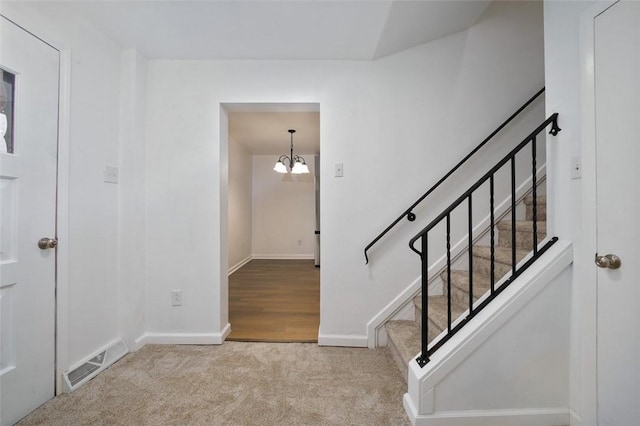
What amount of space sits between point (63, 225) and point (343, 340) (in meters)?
2.07

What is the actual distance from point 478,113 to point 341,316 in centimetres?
201

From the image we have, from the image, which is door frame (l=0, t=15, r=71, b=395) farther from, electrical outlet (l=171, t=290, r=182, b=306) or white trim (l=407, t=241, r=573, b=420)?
white trim (l=407, t=241, r=573, b=420)

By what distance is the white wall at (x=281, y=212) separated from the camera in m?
6.34

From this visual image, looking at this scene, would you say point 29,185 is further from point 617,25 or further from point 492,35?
point 492,35

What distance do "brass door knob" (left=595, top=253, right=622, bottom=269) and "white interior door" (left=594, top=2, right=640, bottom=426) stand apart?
2 centimetres

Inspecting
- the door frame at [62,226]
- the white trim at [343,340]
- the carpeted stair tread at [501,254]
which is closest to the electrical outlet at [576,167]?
the carpeted stair tread at [501,254]

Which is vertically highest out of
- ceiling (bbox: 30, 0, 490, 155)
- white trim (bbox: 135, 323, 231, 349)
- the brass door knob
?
ceiling (bbox: 30, 0, 490, 155)

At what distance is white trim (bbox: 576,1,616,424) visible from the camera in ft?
3.98

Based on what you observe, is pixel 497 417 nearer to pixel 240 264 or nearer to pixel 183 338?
pixel 183 338

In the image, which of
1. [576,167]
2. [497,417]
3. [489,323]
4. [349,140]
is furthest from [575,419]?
[349,140]

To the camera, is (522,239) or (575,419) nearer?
(575,419)

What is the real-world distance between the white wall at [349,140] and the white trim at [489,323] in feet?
2.82

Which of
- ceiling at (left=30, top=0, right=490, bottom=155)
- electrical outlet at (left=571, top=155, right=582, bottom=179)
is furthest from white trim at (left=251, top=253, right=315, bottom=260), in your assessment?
electrical outlet at (left=571, top=155, right=582, bottom=179)

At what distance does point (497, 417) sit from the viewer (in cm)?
132
